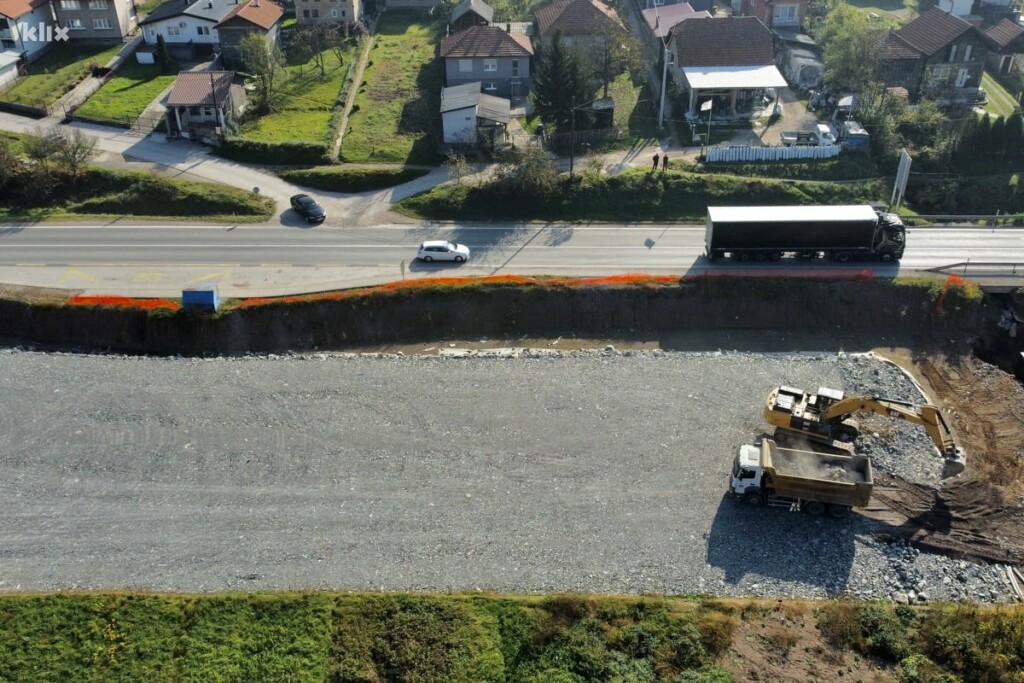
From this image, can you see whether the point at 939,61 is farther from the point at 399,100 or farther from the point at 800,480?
the point at 800,480

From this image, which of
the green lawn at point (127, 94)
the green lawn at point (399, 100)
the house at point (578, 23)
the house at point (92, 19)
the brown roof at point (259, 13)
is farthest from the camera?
the house at point (92, 19)

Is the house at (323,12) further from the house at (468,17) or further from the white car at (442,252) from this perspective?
the white car at (442,252)

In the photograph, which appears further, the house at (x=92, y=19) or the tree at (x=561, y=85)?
the house at (x=92, y=19)

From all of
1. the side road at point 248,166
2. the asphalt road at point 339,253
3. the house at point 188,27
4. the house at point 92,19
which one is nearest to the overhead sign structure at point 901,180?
the asphalt road at point 339,253

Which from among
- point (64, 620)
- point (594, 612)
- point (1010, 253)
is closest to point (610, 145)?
point (1010, 253)

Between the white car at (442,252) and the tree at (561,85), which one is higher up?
the tree at (561,85)

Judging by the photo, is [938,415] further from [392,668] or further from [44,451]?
[44,451]

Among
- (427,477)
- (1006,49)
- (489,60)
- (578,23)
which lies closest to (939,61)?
(1006,49)

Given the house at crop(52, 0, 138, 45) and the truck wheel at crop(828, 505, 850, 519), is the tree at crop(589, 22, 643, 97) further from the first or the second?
the house at crop(52, 0, 138, 45)
